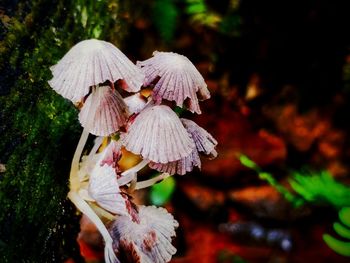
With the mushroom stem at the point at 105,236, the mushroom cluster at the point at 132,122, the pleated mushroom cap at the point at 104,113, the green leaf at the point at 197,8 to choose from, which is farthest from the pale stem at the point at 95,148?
the green leaf at the point at 197,8

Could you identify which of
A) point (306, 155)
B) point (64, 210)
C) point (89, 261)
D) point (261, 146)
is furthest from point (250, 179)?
point (64, 210)

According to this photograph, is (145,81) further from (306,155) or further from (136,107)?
(306,155)

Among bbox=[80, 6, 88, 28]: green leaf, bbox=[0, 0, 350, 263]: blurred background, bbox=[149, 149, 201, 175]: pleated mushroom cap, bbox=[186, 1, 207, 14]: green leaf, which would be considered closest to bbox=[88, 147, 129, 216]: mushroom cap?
bbox=[149, 149, 201, 175]: pleated mushroom cap

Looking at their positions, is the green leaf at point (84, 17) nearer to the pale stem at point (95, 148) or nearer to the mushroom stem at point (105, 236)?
the pale stem at point (95, 148)

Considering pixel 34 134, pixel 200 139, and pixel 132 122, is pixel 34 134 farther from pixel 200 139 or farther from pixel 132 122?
pixel 200 139

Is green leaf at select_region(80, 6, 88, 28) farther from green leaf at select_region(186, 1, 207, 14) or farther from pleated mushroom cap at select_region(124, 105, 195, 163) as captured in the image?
green leaf at select_region(186, 1, 207, 14)
